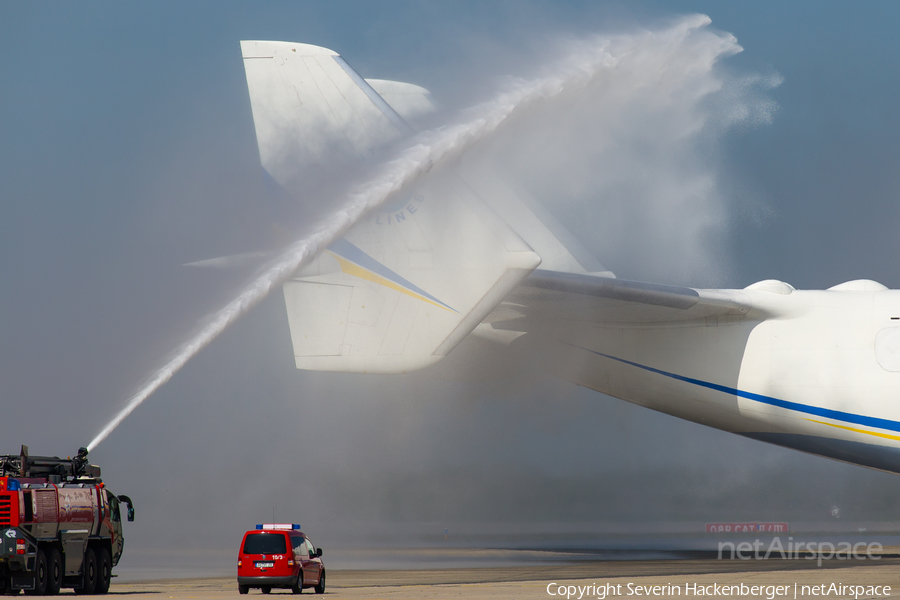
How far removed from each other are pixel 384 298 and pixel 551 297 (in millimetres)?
3171

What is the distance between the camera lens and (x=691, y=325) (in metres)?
17.9

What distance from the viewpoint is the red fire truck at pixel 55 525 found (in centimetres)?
1112

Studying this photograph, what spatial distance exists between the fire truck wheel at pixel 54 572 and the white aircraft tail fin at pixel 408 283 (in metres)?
5.15

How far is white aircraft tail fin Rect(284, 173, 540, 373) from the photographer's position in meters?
13.8

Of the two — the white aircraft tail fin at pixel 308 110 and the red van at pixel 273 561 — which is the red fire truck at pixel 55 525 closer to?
the red van at pixel 273 561

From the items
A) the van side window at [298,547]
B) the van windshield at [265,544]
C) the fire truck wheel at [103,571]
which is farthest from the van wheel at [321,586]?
the fire truck wheel at [103,571]

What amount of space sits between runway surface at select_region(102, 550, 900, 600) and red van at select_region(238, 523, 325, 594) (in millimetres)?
349

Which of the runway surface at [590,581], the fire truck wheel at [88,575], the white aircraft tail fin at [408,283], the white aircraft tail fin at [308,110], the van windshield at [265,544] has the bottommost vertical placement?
the runway surface at [590,581]

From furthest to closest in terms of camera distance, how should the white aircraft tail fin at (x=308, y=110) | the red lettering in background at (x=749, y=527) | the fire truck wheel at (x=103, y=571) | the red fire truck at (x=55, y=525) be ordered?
the red lettering in background at (x=749, y=527) → the white aircraft tail fin at (x=308, y=110) → the fire truck wheel at (x=103, y=571) → the red fire truck at (x=55, y=525)

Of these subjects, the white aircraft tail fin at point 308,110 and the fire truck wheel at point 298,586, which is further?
the white aircraft tail fin at point 308,110

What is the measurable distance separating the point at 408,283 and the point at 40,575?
22.9ft

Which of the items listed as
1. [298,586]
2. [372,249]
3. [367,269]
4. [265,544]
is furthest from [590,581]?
[372,249]

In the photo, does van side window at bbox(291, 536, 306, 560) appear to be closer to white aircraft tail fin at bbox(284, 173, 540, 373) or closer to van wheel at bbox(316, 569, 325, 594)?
van wheel at bbox(316, 569, 325, 594)

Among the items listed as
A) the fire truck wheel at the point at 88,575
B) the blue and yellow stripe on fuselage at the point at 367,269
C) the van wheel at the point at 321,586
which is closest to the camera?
the fire truck wheel at the point at 88,575
